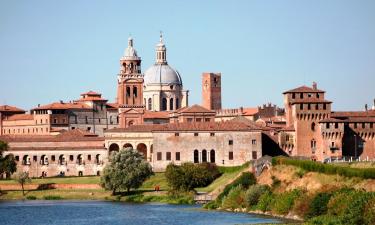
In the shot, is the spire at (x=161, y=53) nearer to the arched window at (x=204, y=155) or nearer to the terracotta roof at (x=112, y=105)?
the terracotta roof at (x=112, y=105)

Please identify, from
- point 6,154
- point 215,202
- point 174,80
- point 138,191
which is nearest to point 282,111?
point 174,80

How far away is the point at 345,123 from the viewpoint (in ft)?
375

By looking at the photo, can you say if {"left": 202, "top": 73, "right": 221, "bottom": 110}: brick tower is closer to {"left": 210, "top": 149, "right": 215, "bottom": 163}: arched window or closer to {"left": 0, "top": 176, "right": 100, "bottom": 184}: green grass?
{"left": 210, "top": 149, "right": 215, "bottom": 163}: arched window

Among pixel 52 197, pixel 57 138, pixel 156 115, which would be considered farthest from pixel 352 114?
pixel 52 197

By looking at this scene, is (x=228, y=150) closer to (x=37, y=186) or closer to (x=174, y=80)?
(x=37, y=186)

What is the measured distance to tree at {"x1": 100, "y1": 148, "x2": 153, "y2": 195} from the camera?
94.9 meters

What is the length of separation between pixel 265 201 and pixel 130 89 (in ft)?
256

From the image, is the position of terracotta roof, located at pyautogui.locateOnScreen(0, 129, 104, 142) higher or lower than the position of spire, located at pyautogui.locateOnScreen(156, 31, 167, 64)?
lower

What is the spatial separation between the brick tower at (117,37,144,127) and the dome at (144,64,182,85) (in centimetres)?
718

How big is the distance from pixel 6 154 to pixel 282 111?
46288 mm

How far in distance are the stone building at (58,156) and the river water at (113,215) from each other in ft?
77.2

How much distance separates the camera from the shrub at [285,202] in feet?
237

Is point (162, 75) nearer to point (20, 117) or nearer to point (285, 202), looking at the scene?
point (20, 117)

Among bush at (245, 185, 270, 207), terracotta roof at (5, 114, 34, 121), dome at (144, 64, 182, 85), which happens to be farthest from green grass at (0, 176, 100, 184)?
dome at (144, 64, 182, 85)
